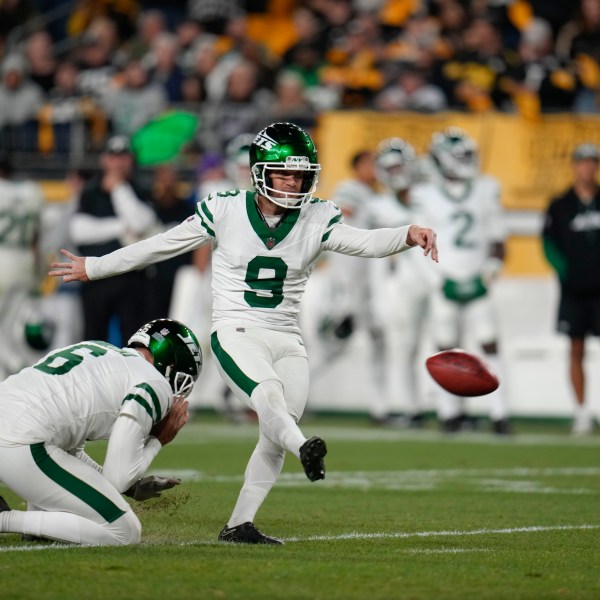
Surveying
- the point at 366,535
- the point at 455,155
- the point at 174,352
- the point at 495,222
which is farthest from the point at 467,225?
the point at 174,352

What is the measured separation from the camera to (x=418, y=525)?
636 centimetres

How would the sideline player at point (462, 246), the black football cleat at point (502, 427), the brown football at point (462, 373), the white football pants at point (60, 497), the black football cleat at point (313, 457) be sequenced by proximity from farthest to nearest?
the sideline player at point (462, 246) → the black football cleat at point (502, 427) → the brown football at point (462, 373) → the white football pants at point (60, 497) → the black football cleat at point (313, 457)

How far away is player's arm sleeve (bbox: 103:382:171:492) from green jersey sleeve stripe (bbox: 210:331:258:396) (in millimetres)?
397

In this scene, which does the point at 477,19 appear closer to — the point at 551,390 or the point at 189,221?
the point at 551,390

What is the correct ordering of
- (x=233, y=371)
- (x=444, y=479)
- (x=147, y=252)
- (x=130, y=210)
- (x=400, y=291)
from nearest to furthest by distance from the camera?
(x=233, y=371) → (x=147, y=252) → (x=444, y=479) → (x=130, y=210) → (x=400, y=291)

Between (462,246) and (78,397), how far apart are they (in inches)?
247

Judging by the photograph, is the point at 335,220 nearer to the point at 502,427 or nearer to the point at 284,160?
the point at 284,160

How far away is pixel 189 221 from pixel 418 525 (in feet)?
5.24

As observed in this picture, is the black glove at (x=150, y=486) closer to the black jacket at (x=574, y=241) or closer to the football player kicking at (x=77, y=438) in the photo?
the football player kicking at (x=77, y=438)

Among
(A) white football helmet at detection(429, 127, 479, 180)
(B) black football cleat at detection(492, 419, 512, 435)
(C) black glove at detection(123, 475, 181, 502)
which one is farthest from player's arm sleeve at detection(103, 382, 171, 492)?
(A) white football helmet at detection(429, 127, 479, 180)

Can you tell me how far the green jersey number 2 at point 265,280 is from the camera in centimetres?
599

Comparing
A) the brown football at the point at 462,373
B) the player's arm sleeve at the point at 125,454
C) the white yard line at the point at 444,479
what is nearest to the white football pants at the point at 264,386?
the player's arm sleeve at the point at 125,454

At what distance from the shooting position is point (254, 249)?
19.6ft

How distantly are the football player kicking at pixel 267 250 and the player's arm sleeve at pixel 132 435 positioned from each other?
49 cm
